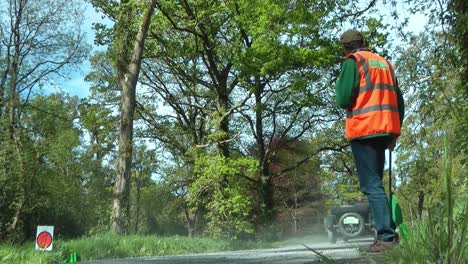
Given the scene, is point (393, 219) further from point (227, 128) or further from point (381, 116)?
point (227, 128)

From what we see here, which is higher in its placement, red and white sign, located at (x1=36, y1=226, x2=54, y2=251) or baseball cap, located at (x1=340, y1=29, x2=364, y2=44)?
baseball cap, located at (x1=340, y1=29, x2=364, y2=44)

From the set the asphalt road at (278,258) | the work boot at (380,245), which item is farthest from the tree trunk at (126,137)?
the work boot at (380,245)

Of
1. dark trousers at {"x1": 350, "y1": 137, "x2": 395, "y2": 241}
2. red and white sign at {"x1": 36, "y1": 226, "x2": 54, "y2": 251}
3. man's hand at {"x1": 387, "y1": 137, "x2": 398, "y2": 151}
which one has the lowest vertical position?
red and white sign at {"x1": 36, "y1": 226, "x2": 54, "y2": 251}

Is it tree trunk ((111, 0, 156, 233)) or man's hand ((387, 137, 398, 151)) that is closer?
man's hand ((387, 137, 398, 151))

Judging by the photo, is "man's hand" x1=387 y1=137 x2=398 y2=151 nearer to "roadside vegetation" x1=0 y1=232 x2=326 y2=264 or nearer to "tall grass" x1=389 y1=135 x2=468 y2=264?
"tall grass" x1=389 y1=135 x2=468 y2=264

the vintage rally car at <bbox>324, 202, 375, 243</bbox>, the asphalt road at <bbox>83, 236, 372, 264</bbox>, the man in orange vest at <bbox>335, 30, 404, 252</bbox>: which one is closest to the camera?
the man in orange vest at <bbox>335, 30, 404, 252</bbox>

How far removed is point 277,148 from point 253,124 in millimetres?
2540

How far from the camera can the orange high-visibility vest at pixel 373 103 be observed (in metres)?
4.66

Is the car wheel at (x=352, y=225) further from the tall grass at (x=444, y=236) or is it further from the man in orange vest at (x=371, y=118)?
the tall grass at (x=444, y=236)

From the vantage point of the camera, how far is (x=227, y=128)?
31984mm

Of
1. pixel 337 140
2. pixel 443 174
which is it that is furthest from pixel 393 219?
pixel 337 140

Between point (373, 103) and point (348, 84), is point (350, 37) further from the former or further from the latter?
point (373, 103)

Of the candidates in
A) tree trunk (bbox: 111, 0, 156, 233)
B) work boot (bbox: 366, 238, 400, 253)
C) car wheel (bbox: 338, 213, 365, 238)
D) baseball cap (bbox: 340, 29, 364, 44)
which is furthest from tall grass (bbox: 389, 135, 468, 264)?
tree trunk (bbox: 111, 0, 156, 233)

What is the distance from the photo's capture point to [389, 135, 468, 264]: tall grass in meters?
1.95
